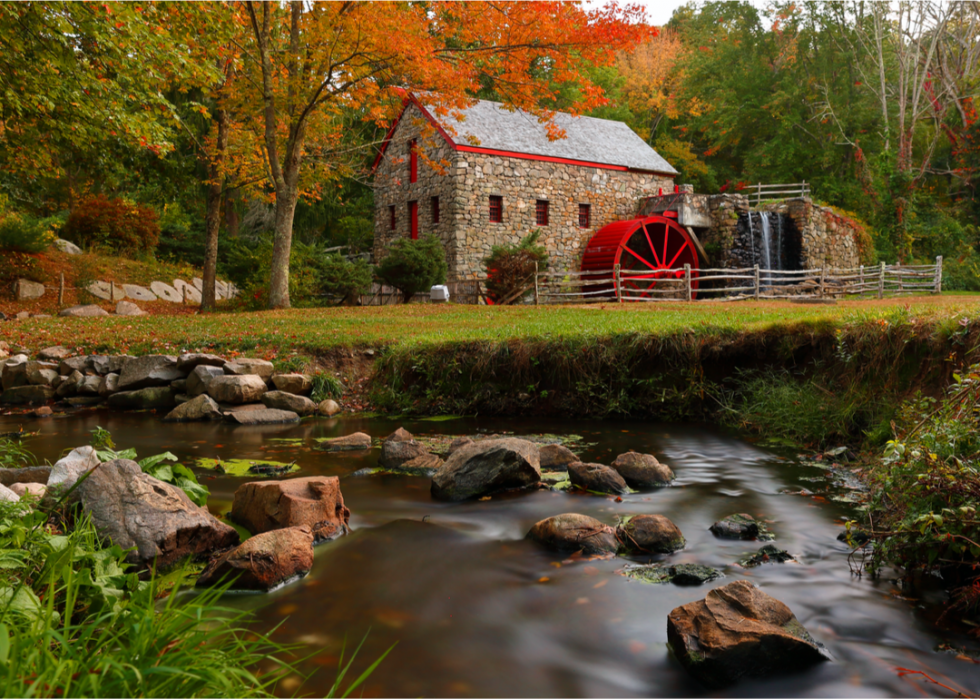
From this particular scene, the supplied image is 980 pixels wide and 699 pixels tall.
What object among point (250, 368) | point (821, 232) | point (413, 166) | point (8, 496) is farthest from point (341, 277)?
point (821, 232)

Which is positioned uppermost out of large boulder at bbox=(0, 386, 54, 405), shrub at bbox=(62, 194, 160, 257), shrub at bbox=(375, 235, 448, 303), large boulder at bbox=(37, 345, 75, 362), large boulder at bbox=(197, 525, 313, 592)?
shrub at bbox=(62, 194, 160, 257)

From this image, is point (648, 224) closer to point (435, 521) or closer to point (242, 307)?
point (242, 307)

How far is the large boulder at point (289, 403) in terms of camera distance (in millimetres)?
8258

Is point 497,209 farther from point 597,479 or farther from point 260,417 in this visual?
point 597,479

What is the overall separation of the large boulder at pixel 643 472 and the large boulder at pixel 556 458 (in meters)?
0.42

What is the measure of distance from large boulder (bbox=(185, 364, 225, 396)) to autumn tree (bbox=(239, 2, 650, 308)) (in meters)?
7.16

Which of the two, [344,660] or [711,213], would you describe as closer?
[344,660]

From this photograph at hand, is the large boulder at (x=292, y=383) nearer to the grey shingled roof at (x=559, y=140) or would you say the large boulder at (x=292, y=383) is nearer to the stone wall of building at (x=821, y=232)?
the grey shingled roof at (x=559, y=140)

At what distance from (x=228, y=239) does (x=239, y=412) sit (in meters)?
17.0

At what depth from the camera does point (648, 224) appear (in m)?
23.8

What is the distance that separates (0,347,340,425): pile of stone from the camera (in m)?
8.21

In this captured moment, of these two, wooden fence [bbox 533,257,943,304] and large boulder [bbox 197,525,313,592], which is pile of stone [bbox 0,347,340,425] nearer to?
large boulder [bbox 197,525,313,592]

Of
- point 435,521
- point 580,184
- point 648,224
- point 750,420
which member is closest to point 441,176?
point 580,184

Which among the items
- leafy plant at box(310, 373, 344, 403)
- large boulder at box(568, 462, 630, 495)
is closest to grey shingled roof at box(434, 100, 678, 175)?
leafy plant at box(310, 373, 344, 403)
